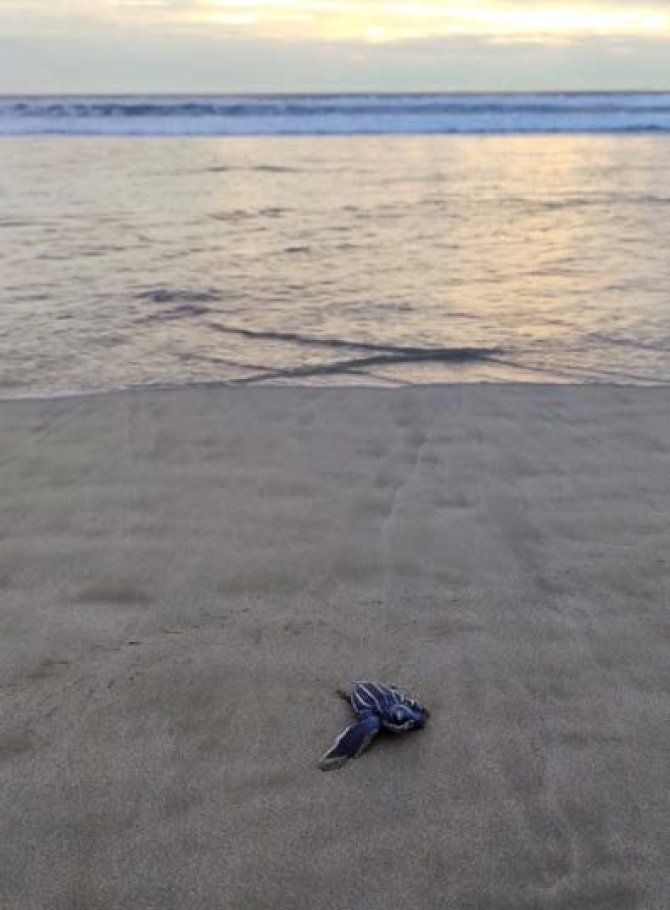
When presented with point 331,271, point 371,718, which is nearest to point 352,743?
point 371,718

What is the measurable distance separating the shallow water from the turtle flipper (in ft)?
9.18

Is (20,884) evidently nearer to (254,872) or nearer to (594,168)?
(254,872)

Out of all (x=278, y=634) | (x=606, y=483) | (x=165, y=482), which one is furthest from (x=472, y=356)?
(x=278, y=634)

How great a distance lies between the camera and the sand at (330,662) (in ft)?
5.65

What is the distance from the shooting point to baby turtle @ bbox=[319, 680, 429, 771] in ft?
6.53

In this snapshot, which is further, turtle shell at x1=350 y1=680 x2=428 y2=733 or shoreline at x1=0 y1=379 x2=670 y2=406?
shoreline at x1=0 y1=379 x2=670 y2=406

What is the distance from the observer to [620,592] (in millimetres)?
2607

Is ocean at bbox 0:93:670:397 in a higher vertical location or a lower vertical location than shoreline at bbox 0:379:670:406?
lower

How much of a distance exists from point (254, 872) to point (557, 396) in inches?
119

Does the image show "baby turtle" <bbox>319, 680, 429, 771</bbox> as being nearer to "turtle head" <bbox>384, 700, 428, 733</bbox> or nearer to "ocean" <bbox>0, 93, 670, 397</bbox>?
"turtle head" <bbox>384, 700, 428, 733</bbox>

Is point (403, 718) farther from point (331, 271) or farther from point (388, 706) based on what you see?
point (331, 271)

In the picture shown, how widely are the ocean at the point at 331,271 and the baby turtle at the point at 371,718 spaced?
2.68m

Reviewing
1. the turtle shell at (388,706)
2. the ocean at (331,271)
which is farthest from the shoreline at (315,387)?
the turtle shell at (388,706)

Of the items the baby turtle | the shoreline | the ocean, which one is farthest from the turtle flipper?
the ocean
